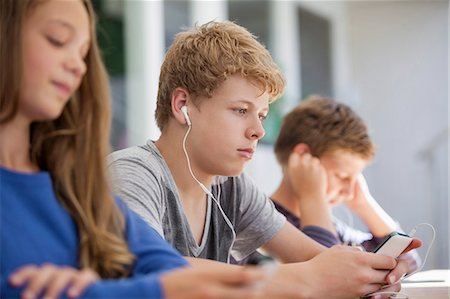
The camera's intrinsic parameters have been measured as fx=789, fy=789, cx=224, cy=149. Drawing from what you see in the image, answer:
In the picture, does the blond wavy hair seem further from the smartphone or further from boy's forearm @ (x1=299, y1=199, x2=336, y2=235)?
boy's forearm @ (x1=299, y1=199, x2=336, y2=235)

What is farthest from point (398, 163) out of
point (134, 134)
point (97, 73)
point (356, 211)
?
point (97, 73)

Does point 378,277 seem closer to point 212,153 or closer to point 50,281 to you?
point 212,153

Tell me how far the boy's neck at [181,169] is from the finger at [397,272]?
→ 350 millimetres

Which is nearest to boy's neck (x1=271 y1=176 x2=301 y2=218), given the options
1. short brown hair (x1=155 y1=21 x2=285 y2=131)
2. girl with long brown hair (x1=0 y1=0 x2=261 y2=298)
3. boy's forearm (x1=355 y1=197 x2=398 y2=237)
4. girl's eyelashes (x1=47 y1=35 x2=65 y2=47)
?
boy's forearm (x1=355 y1=197 x2=398 y2=237)

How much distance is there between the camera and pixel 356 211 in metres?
2.30

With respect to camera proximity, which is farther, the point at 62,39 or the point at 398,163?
the point at 398,163

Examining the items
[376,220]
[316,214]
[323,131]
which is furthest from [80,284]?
[376,220]

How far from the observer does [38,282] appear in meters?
0.71

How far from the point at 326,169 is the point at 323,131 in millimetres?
116

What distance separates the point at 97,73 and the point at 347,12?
464 cm

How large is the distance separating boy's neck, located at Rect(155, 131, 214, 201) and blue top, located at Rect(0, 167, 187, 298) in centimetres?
49

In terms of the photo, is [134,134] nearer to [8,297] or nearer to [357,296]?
[357,296]

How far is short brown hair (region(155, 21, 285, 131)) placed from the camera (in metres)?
1.35

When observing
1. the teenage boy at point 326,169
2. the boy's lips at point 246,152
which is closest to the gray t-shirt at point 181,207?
the boy's lips at point 246,152
